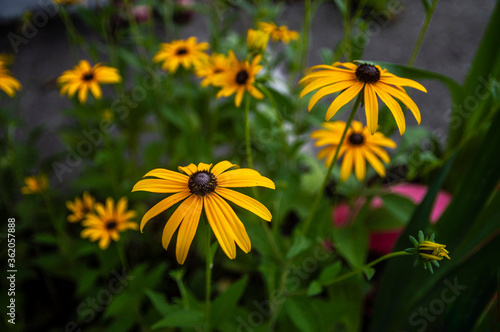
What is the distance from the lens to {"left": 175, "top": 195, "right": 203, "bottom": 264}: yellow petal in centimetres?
39

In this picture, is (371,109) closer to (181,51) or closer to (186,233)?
(186,233)

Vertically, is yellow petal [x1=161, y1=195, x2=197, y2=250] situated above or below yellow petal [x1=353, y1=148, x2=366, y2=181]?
below

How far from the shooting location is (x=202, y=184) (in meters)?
0.42

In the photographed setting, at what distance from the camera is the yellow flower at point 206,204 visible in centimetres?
39

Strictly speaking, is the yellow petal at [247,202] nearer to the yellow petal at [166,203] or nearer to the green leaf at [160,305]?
the yellow petal at [166,203]

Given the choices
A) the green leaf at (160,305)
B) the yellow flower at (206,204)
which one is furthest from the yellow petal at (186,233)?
the green leaf at (160,305)

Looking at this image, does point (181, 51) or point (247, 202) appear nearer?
A: point (247, 202)

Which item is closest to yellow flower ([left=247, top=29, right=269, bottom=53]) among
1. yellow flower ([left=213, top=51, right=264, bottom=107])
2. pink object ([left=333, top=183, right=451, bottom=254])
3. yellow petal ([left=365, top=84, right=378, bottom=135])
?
yellow flower ([left=213, top=51, right=264, bottom=107])

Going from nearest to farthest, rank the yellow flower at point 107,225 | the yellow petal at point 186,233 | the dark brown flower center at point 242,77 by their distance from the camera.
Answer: the yellow petal at point 186,233 < the dark brown flower center at point 242,77 < the yellow flower at point 107,225

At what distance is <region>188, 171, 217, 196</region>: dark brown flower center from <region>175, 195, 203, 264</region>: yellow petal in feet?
0.07

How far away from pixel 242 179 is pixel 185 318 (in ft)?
0.86

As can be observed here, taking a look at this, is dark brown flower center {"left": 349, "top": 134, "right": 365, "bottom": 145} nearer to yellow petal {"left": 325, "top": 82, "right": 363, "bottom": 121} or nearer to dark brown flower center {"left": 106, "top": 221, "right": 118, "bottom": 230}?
yellow petal {"left": 325, "top": 82, "right": 363, "bottom": 121}

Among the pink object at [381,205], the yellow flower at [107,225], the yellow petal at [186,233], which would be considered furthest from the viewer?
the pink object at [381,205]

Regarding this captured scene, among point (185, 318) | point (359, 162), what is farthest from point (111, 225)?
point (359, 162)
